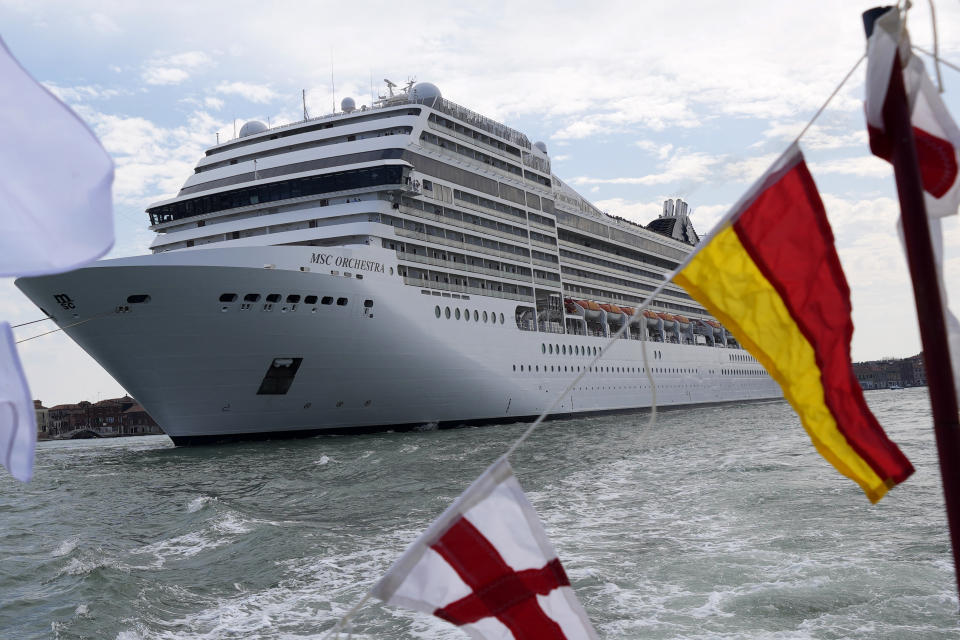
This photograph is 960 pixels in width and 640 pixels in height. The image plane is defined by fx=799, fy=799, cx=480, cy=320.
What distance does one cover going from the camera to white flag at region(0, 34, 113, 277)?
2.08 m

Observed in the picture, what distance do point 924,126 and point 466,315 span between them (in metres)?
29.1

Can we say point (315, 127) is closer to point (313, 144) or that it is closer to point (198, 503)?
point (313, 144)

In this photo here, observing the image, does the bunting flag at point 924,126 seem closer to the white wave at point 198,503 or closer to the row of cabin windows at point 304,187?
the white wave at point 198,503

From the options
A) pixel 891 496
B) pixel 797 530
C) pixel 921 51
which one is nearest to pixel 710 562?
pixel 797 530

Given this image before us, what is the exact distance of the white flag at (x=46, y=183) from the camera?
6.82ft

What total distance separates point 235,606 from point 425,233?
2481cm

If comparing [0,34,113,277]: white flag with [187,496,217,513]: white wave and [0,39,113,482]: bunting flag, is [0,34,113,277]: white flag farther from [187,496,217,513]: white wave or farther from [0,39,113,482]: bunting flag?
[187,496,217,513]: white wave

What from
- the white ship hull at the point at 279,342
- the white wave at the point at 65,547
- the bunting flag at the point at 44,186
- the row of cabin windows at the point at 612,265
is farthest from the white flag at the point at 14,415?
the row of cabin windows at the point at 612,265

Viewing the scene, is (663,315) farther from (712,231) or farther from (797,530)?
(712,231)

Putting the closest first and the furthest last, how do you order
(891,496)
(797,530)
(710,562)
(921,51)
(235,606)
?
(921,51) < (235,606) < (710,562) < (797,530) < (891,496)

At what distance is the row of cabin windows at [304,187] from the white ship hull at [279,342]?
377 centimetres

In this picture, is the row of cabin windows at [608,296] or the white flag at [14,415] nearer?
the white flag at [14,415]

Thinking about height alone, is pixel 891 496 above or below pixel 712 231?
below

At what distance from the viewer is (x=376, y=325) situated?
2691 centimetres
